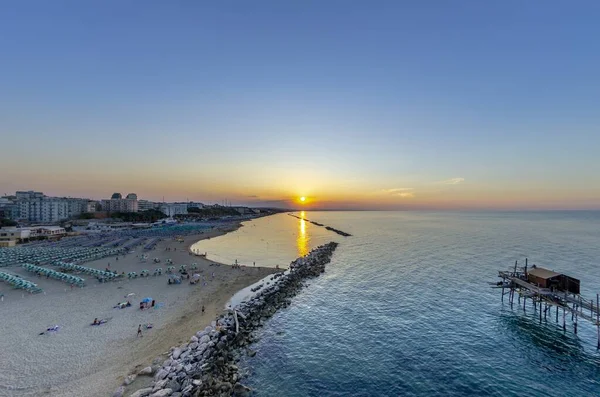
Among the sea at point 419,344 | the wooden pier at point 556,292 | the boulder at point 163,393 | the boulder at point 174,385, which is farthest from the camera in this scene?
the wooden pier at point 556,292

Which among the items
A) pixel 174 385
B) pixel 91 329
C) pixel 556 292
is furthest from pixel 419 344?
pixel 91 329

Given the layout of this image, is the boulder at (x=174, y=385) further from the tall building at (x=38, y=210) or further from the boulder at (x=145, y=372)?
the tall building at (x=38, y=210)

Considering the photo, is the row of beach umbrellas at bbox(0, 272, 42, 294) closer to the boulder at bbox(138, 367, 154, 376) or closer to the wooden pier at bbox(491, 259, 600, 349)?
the boulder at bbox(138, 367, 154, 376)

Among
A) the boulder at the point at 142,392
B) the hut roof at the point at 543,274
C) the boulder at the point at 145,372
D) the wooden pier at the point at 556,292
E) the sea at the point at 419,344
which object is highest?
the hut roof at the point at 543,274

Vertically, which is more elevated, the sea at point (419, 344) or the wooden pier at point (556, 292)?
the wooden pier at point (556, 292)

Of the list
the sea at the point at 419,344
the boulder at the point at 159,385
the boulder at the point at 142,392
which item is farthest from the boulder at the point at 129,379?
the sea at the point at 419,344

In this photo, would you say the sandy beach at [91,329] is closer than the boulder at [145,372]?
Yes

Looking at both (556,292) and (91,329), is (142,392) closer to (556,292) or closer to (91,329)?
(91,329)
